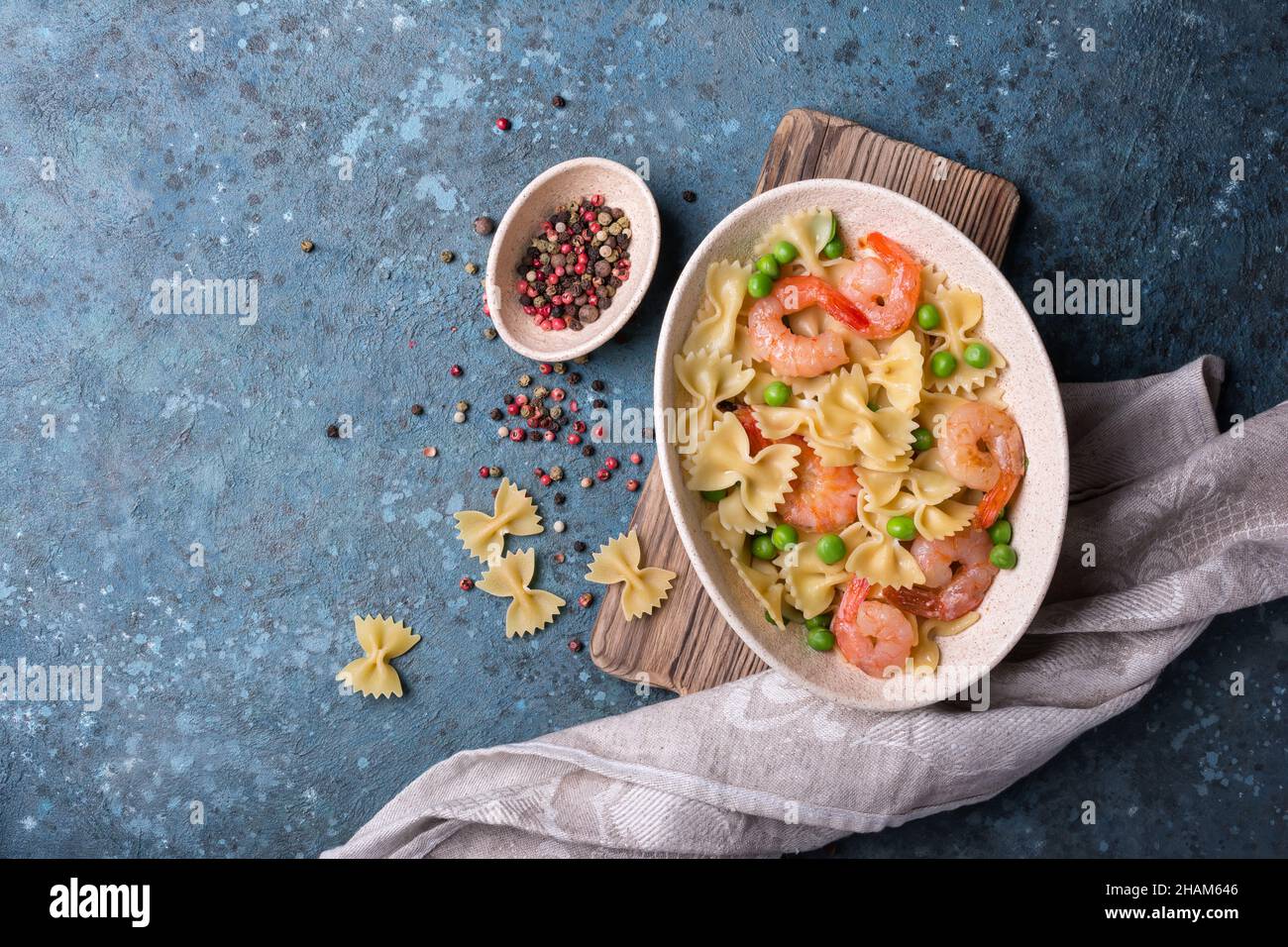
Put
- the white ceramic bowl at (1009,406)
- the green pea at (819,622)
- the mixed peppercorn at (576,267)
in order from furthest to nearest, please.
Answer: the mixed peppercorn at (576,267)
the green pea at (819,622)
the white ceramic bowl at (1009,406)

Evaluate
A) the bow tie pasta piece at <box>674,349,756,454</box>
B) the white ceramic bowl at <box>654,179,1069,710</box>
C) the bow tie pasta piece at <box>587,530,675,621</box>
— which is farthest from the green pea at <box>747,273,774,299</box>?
the bow tie pasta piece at <box>587,530,675,621</box>

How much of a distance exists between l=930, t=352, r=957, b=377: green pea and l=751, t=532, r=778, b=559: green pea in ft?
2.82

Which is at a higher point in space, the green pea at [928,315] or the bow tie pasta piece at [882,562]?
A: the green pea at [928,315]

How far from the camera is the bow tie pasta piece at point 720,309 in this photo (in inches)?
130

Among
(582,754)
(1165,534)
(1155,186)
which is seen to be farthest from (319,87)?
(1165,534)

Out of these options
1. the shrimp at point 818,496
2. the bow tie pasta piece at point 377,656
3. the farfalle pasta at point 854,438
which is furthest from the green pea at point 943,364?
the bow tie pasta piece at point 377,656

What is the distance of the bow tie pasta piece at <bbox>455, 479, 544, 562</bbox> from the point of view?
3.76 meters

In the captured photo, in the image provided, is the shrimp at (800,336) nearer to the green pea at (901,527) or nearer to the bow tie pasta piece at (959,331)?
the bow tie pasta piece at (959,331)

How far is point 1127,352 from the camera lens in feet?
12.1

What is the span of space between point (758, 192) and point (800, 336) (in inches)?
28.3

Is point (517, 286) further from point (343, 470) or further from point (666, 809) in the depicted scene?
point (666, 809)

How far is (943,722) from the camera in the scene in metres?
3.28

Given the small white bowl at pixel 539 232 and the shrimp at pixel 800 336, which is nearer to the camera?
the shrimp at pixel 800 336

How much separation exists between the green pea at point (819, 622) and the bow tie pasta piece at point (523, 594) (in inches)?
41.0
